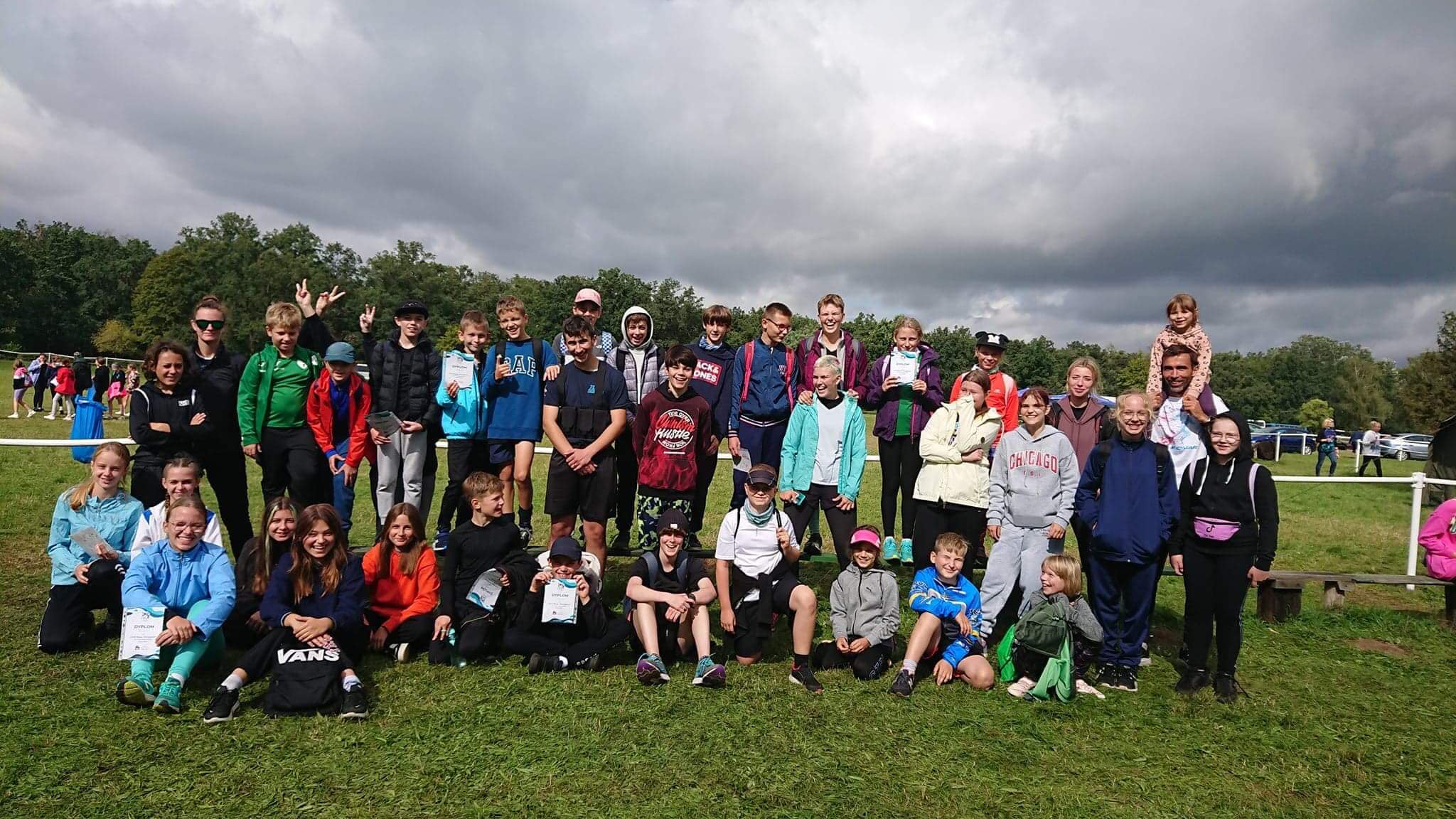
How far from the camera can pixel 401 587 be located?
5.18 meters

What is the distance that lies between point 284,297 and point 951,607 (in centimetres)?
7213

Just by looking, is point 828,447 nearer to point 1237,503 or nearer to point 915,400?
point 915,400

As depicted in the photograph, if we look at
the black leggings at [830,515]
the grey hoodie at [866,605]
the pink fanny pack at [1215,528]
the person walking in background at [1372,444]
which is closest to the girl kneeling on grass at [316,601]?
the grey hoodie at [866,605]

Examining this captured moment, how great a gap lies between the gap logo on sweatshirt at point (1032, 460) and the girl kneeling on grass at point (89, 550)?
6014 mm

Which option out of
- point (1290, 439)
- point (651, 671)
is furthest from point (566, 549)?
point (1290, 439)

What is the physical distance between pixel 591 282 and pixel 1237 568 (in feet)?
231

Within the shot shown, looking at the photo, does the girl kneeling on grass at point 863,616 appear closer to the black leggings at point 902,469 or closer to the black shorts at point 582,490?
the black leggings at point 902,469

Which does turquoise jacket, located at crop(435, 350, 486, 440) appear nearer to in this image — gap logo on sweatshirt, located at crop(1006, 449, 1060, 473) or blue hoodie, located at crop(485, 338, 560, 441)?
blue hoodie, located at crop(485, 338, 560, 441)

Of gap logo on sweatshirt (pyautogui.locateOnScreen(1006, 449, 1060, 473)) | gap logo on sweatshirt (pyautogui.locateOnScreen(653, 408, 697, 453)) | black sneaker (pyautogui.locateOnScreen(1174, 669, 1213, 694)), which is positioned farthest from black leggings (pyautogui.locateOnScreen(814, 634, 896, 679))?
black sneaker (pyautogui.locateOnScreen(1174, 669, 1213, 694))

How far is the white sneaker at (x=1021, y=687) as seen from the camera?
4785 millimetres

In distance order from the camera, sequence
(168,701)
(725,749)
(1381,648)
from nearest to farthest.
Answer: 1. (725,749)
2. (168,701)
3. (1381,648)

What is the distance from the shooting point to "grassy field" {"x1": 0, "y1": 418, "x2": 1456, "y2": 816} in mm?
3387

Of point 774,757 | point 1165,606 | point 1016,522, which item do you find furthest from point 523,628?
point 1165,606

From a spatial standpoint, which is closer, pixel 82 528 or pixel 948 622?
pixel 82 528
